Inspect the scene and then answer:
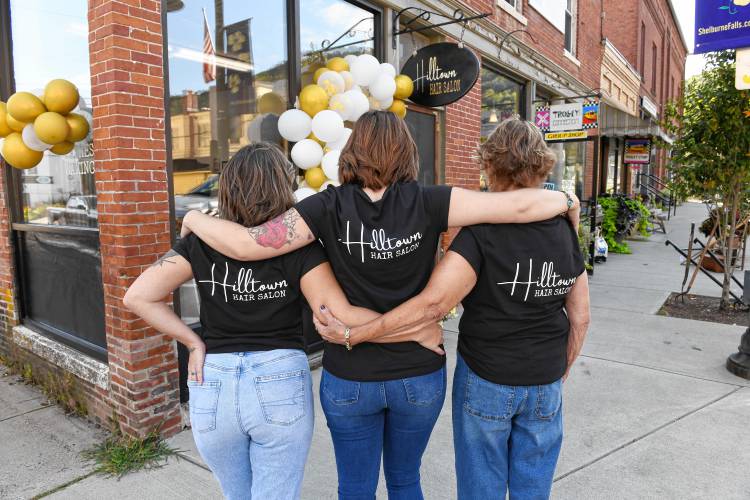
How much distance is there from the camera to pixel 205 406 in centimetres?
185

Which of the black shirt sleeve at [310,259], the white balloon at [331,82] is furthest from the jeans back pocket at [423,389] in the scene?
the white balloon at [331,82]

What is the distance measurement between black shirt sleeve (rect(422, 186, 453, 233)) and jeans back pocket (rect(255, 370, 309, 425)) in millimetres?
734

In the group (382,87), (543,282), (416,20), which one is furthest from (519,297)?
(416,20)

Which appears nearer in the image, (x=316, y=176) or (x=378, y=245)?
(x=378, y=245)

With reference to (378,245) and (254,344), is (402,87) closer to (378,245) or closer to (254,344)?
(378,245)

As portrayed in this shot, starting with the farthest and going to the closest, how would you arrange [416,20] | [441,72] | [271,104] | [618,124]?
[618,124]
[416,20]
[441,72]
[271,104]

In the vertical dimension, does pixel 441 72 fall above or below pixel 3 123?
above

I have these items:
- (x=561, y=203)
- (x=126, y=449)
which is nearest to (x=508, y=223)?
(x=561, y=203)

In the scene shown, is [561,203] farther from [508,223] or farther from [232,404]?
[232,404]

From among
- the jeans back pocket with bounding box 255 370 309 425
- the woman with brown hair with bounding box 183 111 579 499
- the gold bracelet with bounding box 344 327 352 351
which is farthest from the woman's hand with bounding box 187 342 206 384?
the gold bracelet with bounding box 344 327 352 351

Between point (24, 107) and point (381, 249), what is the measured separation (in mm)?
3062

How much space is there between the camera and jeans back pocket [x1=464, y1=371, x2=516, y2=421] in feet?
6.48

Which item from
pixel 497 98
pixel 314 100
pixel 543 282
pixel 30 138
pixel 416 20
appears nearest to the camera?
pixel 543 282

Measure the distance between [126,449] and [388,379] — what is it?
2452mm
